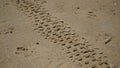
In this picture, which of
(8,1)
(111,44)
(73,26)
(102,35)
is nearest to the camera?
(111,44)

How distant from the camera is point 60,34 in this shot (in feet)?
11.4

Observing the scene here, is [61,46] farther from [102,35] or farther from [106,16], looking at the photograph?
[106,16]

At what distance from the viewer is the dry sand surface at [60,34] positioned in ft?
9.68

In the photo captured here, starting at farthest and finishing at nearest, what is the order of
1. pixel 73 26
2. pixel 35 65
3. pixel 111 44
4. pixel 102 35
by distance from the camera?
pixel 73 26 < pixel 102 35 < pixel 111 44 < pixel 35 65

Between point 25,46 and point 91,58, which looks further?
point 25,46

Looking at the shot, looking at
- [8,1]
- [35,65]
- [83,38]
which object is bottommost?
[35,65]

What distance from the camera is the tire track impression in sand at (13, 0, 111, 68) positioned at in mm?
2891

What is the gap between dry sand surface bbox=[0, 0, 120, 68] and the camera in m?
2.95

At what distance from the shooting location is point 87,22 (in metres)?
3.70

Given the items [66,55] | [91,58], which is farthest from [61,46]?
[91,58]

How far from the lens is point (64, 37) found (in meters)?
3.39

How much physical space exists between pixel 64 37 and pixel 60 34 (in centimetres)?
11

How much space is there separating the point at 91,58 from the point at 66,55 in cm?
39

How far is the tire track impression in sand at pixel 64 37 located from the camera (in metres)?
2.89
